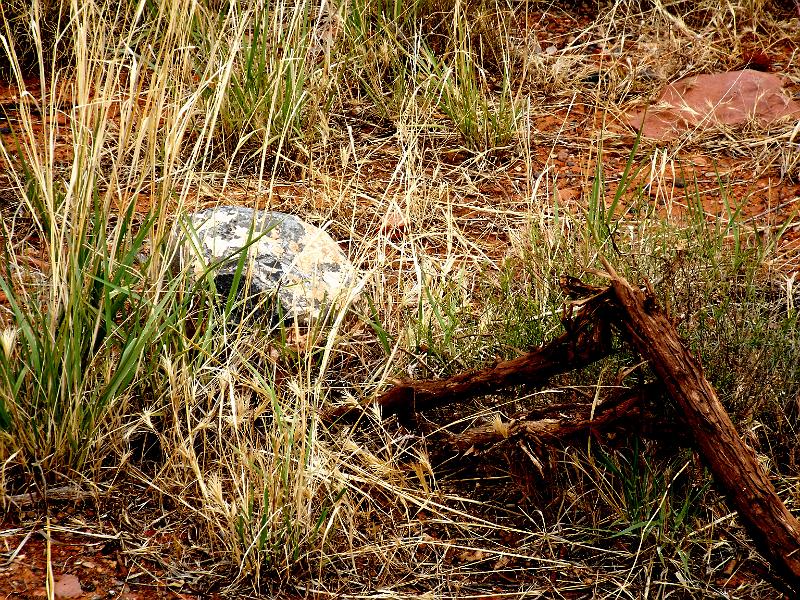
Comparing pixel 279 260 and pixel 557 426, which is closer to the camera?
pixel 557 426

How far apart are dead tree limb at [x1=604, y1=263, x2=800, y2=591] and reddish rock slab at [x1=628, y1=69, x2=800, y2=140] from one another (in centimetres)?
204

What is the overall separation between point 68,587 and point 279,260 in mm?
1070

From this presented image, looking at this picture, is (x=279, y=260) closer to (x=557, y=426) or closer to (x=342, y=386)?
(x=342, y=386)

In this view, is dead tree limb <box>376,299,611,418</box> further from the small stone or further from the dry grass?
the small stone

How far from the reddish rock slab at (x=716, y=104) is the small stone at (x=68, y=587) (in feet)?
9.06

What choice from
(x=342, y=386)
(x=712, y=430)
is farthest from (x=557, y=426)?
(x=342, y=386)

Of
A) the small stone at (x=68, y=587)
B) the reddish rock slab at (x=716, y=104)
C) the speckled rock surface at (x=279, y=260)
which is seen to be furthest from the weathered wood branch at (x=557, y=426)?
the reddish rock slab at (x=716, y=104)

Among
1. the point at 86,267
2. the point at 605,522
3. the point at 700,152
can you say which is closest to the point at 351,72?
the point at 700,152

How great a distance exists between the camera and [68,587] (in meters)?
1.76

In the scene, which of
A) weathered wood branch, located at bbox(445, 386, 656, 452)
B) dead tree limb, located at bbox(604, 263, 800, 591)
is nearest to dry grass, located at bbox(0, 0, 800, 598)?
weathered wood branch, located at bbox(445, 386, 656, 452)

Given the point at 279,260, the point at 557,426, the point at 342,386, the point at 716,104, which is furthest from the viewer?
the point at 716,104

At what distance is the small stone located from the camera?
1.74 m

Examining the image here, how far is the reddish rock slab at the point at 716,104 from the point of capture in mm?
3707

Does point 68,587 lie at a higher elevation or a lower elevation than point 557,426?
lower
